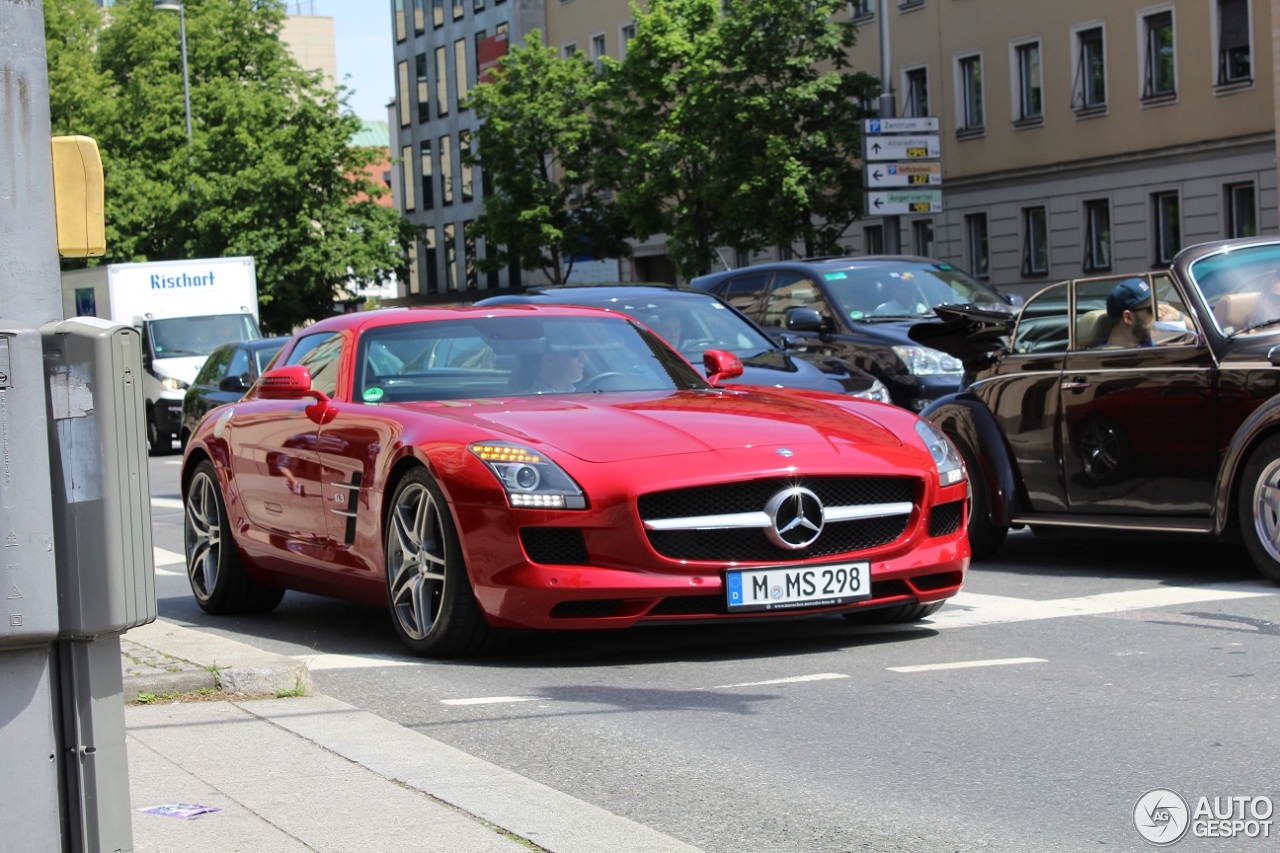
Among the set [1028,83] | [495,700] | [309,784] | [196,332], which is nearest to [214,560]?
[495,700]

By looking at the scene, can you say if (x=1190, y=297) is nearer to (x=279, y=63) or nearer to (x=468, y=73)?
(x=279, y=63)

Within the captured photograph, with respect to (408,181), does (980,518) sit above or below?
below

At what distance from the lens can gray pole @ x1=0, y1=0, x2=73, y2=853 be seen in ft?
11.1

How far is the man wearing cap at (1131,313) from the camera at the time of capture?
1003cm

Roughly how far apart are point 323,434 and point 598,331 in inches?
54.0

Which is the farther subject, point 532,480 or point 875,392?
point 875,392

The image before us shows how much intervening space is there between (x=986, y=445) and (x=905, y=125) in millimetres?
21937

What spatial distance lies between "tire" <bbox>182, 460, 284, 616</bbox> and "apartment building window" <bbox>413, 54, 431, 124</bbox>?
241ft

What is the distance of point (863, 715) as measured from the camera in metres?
6.34

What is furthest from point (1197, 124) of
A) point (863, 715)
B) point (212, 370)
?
point (863, 715)

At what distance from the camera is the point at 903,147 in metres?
32.2

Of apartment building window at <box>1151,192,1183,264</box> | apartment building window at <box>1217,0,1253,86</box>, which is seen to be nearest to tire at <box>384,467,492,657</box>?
apartment building window at <box>1217,0,1253,86</box>

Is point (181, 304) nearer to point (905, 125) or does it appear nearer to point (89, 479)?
point (905, 125)

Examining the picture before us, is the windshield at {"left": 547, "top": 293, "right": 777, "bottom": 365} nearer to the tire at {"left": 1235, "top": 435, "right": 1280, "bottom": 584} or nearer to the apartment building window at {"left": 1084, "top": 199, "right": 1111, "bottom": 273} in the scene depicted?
the tire at {"left": 1235, "top": 435, "right": 1280, "bottom": 584}
